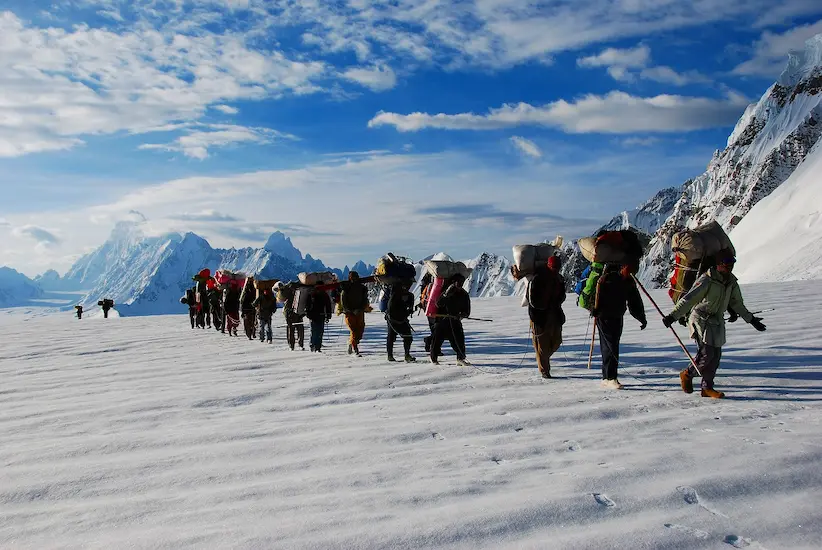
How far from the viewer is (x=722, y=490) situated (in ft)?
11.8

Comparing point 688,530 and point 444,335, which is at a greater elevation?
point 444,335

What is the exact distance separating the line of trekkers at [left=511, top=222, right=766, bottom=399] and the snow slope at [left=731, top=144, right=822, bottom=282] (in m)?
42.9

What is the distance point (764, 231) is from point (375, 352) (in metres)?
85.7

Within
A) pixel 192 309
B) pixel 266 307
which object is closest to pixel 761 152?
pixel 192 309

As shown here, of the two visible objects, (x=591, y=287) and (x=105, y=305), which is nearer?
(x=591, y=287)

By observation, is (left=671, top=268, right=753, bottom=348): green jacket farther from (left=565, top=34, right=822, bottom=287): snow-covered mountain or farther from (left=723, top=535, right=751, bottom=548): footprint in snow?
(left=565, top=34, right=822, bottom=287): snow-covered mountain

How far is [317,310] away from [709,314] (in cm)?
730

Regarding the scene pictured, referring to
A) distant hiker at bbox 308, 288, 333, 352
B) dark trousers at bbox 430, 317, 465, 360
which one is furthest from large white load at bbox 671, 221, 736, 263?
distant hiker at bbox 308, 288, 333, 352

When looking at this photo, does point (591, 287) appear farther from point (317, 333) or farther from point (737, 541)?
point (317, 333)

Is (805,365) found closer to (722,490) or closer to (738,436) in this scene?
(738,436)

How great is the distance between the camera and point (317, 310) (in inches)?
463

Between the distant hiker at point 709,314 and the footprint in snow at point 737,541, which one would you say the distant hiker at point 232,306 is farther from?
the footprint in snow at point 737,541

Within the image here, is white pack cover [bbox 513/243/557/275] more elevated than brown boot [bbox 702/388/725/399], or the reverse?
white pack cover [bbox 513/243/557/275]

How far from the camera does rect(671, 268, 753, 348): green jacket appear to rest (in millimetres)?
6418
